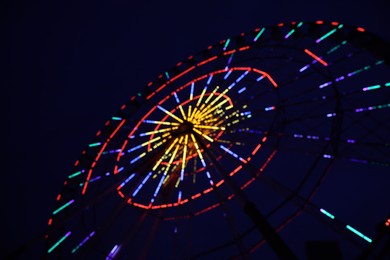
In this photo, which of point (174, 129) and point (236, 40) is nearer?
point (174, 129)

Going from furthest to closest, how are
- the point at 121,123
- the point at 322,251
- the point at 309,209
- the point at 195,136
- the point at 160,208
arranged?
the point at 322,251 < the point at 121,123 < the point at 160,208 < the point at 195,136 < the point at 309,209

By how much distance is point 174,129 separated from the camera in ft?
32.2

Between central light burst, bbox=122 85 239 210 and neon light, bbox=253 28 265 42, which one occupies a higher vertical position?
neon light, bbox=253 28 265 42

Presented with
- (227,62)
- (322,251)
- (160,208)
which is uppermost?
(227,62)

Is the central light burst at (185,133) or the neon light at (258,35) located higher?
the neon light at (258,35)

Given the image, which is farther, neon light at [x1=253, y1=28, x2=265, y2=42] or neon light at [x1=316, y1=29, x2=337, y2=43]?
neon light at [x1=253, y1=28, x2=265, y2=42]

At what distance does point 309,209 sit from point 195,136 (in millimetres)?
3713

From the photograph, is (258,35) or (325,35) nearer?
(325,35)

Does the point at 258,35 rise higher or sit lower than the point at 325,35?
higher

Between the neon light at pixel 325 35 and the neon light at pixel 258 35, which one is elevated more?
the neon light at pixel 258 35

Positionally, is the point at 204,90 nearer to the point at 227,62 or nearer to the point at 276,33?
the point at 227,62

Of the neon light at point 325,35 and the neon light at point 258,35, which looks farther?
the neon light at point 258,35

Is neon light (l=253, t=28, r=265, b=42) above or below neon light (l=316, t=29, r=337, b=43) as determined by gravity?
above

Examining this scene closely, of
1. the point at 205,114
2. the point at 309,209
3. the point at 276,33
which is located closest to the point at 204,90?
the point at 205,114
